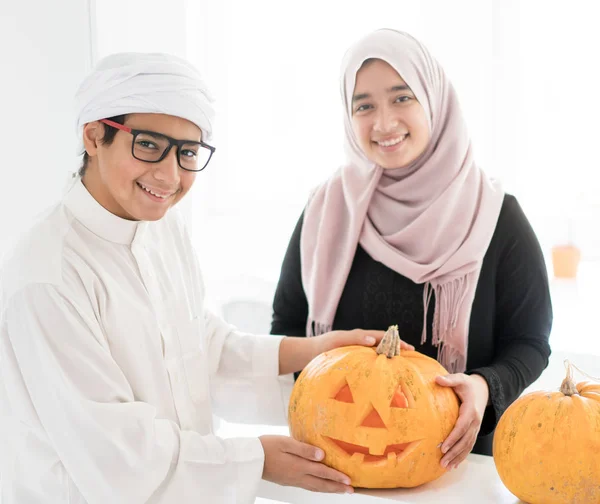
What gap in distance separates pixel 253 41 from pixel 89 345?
3076mm

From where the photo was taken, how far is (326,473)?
3.98 ft

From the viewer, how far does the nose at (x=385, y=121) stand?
1.68 meters

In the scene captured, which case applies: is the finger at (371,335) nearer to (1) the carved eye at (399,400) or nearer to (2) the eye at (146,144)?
(1) the carved eye at (399,400)

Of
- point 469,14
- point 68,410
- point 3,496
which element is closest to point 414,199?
point 68,410

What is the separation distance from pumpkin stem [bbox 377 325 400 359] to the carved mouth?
176 millimetres

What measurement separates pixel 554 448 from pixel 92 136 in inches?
42.3

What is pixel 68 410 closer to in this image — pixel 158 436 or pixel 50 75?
pixel 158 436

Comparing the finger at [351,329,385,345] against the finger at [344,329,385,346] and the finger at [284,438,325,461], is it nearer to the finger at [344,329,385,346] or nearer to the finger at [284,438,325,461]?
the finger at [344,329,385,346]

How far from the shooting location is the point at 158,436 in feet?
4.12

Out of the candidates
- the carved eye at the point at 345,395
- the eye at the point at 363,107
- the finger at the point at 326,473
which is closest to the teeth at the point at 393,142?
the eye at the point at 363,107

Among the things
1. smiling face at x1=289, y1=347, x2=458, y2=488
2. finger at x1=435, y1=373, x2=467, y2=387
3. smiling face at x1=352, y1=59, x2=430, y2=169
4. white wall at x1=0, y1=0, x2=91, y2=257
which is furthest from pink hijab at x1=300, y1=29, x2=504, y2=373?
white wall at x1=0, y1=0, x2=91, y2=257

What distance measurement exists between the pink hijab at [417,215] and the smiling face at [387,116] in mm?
28

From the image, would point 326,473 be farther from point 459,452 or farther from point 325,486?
point 459,452

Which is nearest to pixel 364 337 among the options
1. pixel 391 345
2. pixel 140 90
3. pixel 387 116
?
pixel 391 345
